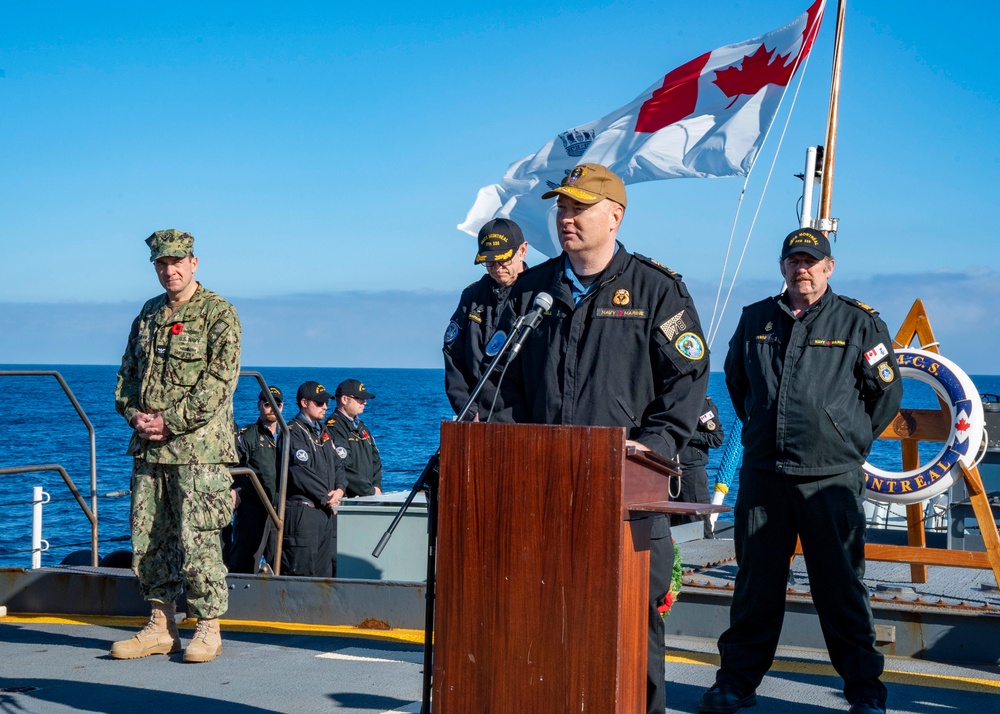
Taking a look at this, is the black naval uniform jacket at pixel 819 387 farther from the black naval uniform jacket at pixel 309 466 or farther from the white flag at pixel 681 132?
the white flag at pixel 681 132

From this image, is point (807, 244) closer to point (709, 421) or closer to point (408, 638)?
point (408, 638)

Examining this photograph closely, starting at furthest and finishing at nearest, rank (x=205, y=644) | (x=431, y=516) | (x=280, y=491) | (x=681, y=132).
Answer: (x=681, y=132) → (x=280, y=491) → (x=205, y=644) → (x=431, y=516)

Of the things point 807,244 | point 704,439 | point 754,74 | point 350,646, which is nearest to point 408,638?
point 350,646

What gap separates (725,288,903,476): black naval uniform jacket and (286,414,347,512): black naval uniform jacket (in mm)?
4557

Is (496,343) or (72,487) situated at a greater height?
(496,343)

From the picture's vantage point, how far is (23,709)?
4.28 meters

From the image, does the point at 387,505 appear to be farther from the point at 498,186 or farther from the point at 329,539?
the point at 498,186

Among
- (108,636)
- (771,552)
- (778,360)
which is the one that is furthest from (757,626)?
(108,636)

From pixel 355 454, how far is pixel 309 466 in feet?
3.41

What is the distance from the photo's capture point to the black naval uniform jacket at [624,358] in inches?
134

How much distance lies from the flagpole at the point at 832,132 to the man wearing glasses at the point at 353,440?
4.03 metres

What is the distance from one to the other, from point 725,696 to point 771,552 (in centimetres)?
60

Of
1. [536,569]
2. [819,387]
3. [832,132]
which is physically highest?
[832,132]

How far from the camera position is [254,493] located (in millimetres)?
8516
